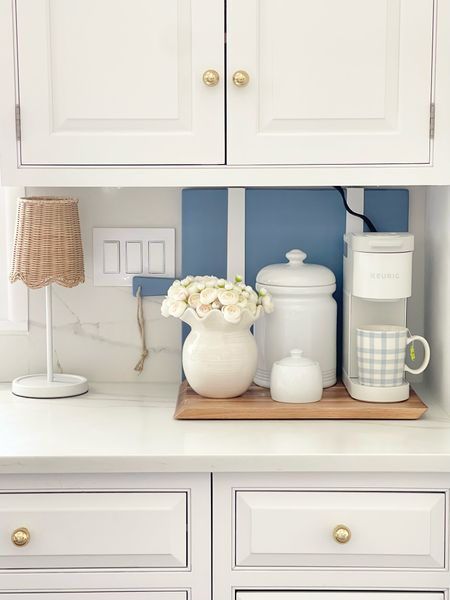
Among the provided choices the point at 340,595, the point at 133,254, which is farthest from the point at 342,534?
the point at 133,254

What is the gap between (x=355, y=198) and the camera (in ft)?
7.72

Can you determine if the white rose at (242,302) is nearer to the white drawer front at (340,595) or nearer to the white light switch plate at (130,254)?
the white light switch plate at (130,254)

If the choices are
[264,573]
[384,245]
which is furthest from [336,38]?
[264,573]

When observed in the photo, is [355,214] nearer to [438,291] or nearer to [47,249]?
[438,291]

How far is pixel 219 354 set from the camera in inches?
83.0

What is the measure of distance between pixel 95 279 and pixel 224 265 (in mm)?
318

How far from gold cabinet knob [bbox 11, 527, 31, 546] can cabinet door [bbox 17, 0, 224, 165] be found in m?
0.74

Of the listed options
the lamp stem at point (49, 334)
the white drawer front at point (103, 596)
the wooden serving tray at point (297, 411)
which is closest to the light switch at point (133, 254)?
the lamp stem at point (49, 334)

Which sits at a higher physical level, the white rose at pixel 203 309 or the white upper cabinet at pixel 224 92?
the white upper cabinet at pixel 224 92

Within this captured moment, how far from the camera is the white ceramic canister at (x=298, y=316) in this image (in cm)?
220

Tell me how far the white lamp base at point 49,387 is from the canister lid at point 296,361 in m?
0.49

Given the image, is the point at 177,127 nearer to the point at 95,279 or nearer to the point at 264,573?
the point at 95,279

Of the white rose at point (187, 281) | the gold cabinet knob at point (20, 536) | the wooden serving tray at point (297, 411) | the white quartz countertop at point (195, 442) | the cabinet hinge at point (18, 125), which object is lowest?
the gold cabinet knob at point (20, 536)

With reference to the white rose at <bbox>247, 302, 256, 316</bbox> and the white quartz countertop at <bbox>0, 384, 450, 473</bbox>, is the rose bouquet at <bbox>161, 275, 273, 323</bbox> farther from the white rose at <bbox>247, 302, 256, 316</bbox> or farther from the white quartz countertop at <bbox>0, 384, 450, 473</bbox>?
the white quartz countertop at <bbox>0, 384, 450, 473</bbox>
